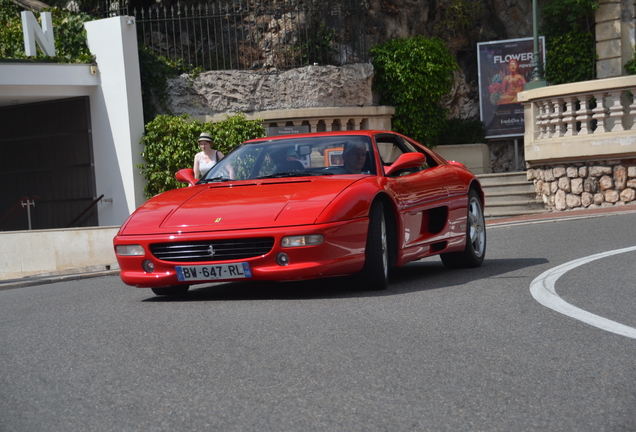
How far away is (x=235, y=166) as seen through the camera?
852cm

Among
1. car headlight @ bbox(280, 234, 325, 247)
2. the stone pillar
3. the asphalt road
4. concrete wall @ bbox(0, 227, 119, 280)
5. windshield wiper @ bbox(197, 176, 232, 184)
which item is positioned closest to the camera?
the asphalt road

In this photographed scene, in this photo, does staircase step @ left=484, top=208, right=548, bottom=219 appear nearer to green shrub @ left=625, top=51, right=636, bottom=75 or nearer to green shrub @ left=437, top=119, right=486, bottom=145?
green shrub @ left=437, top=119, right=486, bottom=145

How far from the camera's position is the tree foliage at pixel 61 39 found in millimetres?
19000

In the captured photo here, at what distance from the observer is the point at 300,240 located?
6844 mm

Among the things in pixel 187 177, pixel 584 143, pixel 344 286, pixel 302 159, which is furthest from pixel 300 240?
pixel 584 143

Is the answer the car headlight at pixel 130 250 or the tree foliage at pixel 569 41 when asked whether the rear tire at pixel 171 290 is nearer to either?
the car headlight at pixel 130 250

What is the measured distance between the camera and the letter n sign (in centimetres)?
1861

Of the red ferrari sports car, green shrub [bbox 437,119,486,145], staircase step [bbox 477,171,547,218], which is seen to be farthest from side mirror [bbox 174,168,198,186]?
green shrub [bbox 437,119,486,145]

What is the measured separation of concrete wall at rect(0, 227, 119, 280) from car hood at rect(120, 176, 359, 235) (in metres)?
7.51

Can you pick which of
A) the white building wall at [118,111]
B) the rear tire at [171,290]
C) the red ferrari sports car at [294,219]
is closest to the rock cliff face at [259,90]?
the white building wall at [118,111]

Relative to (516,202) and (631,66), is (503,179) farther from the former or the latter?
(631,66)

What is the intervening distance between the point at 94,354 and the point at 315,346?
1.20 metres

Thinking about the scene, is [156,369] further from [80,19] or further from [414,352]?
[80,19]

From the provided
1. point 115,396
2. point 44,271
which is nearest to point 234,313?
point 115,396
